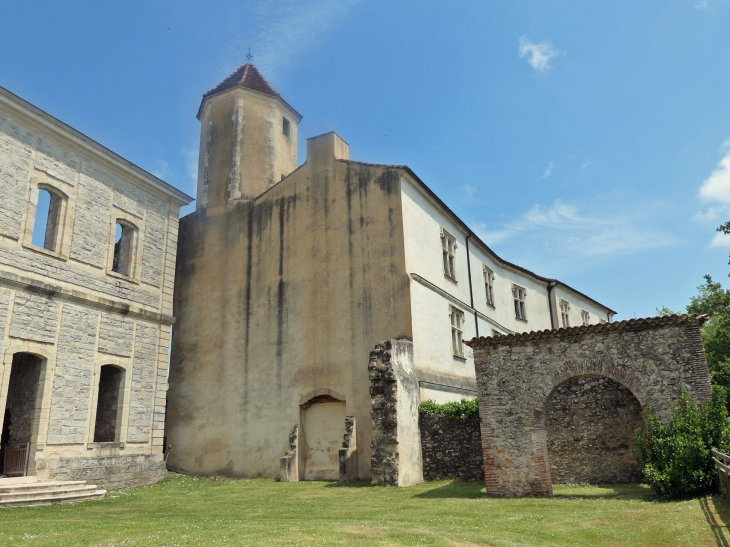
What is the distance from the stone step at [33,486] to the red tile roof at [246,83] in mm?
17762

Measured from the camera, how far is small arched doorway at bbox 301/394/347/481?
18.7m

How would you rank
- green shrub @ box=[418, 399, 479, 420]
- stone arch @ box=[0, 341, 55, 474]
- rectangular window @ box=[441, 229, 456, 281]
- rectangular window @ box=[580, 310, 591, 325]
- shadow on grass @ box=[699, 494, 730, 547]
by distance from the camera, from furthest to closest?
1. rectangular window @ box=[580, 310, 591, 325]
2. rectangular window @ box=[441, 229, 456, 281]
3. green shrub @ box=[418, 399, 479, 420]
4. stone arch @ box=[0, 341, 55, 474]
5. shadow on grass @ box=[699, 494, 730, 547]

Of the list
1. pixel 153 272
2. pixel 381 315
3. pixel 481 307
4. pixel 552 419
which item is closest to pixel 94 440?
pixel 153 272

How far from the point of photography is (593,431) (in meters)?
15.5

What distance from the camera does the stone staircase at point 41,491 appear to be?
13.1m

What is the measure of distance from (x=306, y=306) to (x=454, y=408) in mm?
6477

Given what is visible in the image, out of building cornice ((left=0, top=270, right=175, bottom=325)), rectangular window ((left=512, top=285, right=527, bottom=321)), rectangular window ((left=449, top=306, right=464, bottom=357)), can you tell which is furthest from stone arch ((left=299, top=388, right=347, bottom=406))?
rectangular window ((left=512, top=285, right=527, bottom=321))

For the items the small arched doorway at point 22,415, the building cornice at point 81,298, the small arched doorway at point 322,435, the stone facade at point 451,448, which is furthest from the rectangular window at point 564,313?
the small arched doorway at point 22,415

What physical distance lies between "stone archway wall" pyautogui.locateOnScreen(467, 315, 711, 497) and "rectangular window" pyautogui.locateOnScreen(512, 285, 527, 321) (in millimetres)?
16720

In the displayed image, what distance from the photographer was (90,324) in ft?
59.2

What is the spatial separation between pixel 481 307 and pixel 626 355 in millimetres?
12790

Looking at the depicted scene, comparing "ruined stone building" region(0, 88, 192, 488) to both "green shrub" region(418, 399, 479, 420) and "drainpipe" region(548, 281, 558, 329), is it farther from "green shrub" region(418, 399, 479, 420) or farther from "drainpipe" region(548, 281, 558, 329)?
"drainpipe" region(548, 281, 558, 329)

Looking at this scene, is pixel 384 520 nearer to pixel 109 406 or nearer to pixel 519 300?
pixel 109 406

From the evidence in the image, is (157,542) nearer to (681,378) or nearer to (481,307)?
(681,378)
